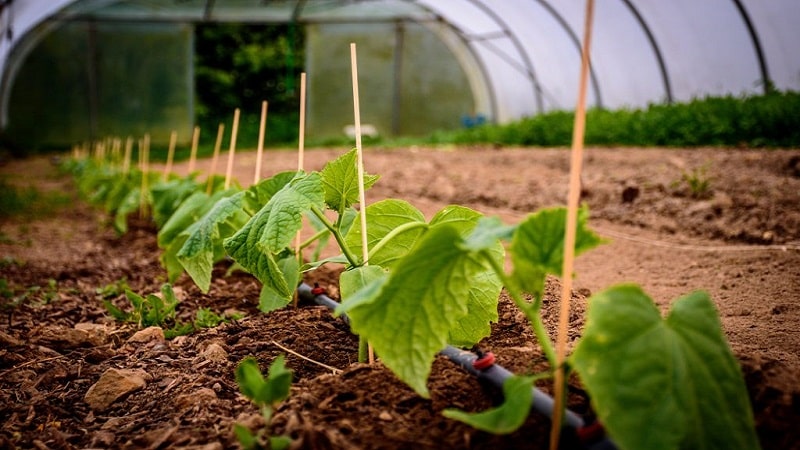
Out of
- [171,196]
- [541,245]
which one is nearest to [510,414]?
[541,245]

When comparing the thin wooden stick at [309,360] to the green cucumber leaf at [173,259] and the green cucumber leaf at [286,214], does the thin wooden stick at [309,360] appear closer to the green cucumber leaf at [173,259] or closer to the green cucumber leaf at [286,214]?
the green cucumber leaf at [286,214]

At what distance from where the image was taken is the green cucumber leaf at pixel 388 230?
5.54ft

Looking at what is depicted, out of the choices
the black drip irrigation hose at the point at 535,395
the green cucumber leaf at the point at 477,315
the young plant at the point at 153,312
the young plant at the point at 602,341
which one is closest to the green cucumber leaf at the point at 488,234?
the young plant at the point at 602,341

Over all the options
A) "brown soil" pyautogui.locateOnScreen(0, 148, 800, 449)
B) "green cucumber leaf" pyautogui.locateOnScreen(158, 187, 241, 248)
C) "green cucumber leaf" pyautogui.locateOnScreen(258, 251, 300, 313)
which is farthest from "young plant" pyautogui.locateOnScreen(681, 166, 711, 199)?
"green cucumber leaf" pyautogui.locateOnScreen(258, 251, 300, 313)

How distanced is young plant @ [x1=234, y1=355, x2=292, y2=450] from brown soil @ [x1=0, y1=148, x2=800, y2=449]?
44mm

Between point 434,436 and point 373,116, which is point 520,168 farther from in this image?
point 373,116

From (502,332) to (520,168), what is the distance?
17.4ft

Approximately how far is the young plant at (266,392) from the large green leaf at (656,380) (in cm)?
54

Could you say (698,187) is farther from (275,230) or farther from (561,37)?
(561,37)

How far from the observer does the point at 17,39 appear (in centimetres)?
1169

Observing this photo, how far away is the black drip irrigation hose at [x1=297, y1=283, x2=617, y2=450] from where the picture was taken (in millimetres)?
1088

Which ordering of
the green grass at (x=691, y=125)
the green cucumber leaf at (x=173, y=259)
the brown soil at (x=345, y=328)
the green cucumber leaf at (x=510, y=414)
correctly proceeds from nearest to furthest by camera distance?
the green cucumber leaf at (x=510, y=414) < the brown soil at (x=345, y=328) < the green cucumber leaf at (x=173, y=259) < the green grass at (x=691, y=125)

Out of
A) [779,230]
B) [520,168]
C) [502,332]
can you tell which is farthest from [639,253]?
[520,168]

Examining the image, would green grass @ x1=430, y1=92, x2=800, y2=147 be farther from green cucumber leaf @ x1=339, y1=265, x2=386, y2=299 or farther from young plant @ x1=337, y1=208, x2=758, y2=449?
young plant @ x1=337, y1=208, x2=758, y2=449
